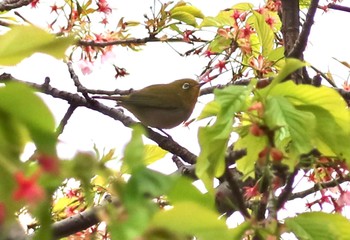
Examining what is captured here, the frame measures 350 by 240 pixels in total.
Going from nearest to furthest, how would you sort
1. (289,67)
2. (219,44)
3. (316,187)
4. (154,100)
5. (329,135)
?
(289,67), (329,135), (316,187), (219,44), (154,100)

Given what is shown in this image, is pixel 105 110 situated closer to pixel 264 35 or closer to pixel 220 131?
pixel 264 35

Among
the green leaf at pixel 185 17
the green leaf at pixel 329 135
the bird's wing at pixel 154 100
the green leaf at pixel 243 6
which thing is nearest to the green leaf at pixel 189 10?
the green leaf at pixel 185 17

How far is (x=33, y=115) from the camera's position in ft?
0.84

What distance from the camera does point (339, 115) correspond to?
76cm

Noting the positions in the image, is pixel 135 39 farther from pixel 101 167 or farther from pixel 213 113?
pixel 101 167

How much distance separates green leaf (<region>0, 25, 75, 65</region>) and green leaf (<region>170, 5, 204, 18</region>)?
1789 mm

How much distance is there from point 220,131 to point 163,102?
255 cm

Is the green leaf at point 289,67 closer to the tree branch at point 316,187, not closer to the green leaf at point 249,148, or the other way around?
the green leaf at point 249,148

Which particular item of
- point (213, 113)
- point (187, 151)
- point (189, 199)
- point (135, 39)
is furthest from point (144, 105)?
point (189, 199)

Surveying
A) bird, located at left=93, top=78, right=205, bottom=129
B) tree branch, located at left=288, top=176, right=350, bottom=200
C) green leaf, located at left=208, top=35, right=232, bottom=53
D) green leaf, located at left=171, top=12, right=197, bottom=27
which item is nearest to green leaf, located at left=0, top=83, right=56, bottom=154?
tree branch, located at left=288, top=176, right=350, bottom=200

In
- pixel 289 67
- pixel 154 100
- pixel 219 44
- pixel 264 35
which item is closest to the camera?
pixel 289 67

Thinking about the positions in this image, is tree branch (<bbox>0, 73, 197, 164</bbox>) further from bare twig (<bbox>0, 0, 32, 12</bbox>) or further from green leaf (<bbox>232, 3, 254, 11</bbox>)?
green leaf (<bbox>232, 3, 254, 11</bbox>)

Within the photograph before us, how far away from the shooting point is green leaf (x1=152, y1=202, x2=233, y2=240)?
0.88 ft

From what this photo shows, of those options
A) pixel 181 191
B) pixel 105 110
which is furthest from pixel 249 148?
pixel 105 110
